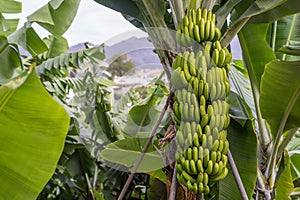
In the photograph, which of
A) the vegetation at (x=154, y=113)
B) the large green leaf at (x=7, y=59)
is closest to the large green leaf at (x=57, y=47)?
the vegetation at (x=154, y=113)

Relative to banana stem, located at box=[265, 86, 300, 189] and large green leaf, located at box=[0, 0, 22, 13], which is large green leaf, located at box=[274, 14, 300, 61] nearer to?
banana stem, located at box=[265, 86, 300, 189]

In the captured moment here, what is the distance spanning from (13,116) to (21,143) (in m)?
0.04

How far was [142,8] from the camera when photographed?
2.64 feet

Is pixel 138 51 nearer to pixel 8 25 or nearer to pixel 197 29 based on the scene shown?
pixel 197 29

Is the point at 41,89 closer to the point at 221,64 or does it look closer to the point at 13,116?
the point at 13,116

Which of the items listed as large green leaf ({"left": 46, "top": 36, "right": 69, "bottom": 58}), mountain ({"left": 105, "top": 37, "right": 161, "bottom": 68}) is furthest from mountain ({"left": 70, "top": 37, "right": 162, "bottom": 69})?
large green leaf ({"left": 46, "top": 36, "right": 69, "bottom": 58})

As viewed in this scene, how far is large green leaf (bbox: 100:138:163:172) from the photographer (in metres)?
0.82

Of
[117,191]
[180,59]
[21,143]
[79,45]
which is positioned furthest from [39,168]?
[79,45]

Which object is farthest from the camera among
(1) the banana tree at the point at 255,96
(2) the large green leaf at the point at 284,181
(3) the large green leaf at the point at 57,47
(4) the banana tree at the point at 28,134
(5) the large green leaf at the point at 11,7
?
(3) the large green leaf at the point at 57,47

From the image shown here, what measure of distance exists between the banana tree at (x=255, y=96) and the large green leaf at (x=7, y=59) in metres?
0.25

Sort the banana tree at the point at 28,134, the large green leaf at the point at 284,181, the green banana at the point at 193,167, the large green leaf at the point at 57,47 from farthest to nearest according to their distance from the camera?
the large green leaf at the point at 57,47 → the large green leaf at the point at 284,181 → the green banana at the point at 193,167 → the banana tree at the point at 28,134

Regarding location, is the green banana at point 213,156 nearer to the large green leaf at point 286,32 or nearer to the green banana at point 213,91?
the green banana at point 213,91

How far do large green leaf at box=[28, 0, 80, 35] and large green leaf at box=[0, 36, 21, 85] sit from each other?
84mm

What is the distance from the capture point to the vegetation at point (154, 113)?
487 mm
